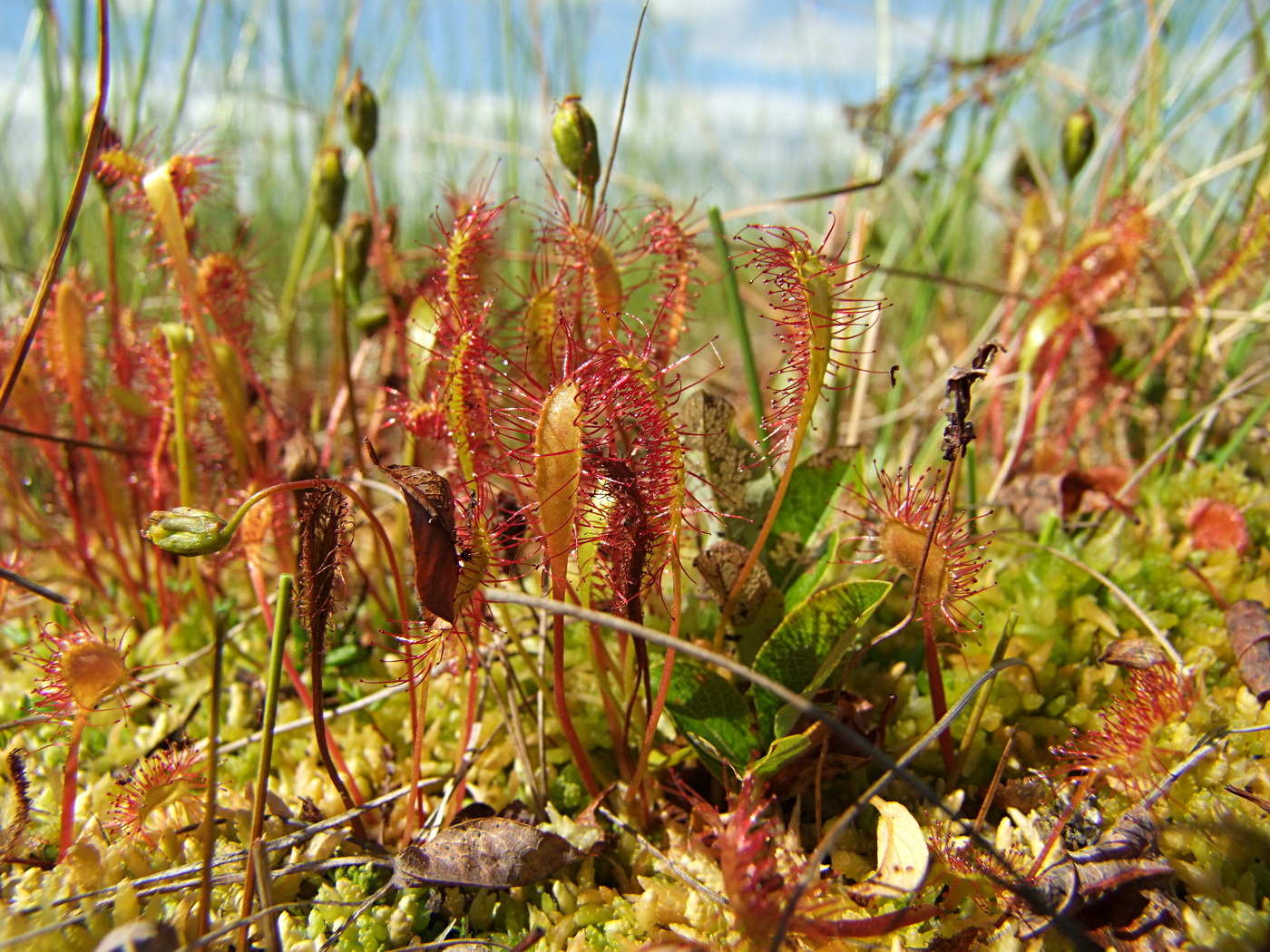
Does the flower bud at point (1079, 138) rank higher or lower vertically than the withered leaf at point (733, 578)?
higher

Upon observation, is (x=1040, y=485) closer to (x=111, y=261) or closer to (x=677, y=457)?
A: (x=677, y=457)

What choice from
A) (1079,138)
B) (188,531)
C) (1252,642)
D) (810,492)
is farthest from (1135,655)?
(1079,138)

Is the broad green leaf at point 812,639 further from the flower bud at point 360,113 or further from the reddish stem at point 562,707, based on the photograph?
the flower bud at point 360,113

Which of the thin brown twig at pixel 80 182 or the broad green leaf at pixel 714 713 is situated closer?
the thin brown twig at pixel 80 182

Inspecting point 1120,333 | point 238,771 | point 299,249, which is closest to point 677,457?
point 238,771

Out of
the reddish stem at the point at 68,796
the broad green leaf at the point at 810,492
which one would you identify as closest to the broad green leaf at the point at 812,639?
the broad green leaf at the point at 810,492
